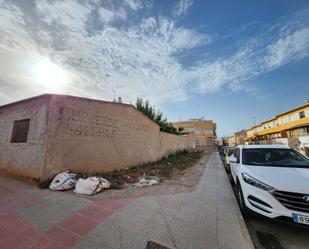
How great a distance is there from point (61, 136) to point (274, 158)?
22.4 ft

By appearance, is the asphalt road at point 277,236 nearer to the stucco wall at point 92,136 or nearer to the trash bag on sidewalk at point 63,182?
the trash bag on sidewalk at point 63,182

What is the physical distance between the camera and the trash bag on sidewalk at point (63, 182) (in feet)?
15.3

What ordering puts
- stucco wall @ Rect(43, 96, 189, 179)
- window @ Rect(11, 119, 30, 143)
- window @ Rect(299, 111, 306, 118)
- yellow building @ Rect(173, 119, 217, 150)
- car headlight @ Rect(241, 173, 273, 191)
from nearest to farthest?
car headlight @ Rect(241, 173, 273, 191) < stucco wall @ Rect(43, 96, 189, 179) < window @ Rect(11, 119, 30, 143) < window @ Rect(299, 111, 306, 118) < yellow building @ Rect(173, 119, 217, 150)

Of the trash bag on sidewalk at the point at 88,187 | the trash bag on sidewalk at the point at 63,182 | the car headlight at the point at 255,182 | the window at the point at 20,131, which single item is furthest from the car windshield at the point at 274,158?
the window at the point at 20,131

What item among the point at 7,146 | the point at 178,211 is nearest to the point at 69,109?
the point at 7,146

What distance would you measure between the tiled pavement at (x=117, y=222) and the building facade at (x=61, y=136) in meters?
1.29

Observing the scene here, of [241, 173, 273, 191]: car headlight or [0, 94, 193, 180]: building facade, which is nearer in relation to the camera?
[241, 173, 273, 191]: car headlight

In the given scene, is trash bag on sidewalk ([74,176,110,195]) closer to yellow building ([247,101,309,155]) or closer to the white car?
the white car

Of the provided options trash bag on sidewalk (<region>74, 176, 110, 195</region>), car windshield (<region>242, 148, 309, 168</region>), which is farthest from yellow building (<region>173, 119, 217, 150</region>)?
trash bag on sidewalk (<region>74, 176, 110, 195</region>)

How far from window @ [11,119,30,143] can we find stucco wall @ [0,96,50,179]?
0.17m

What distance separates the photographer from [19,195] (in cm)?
425

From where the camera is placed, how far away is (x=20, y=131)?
6262 mm

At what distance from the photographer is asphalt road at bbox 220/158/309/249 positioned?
2.48 m

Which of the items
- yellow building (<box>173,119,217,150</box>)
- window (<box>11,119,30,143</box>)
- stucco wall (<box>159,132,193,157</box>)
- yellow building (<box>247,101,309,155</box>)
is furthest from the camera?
yellow building (<box>173,119,217,150</box>)
